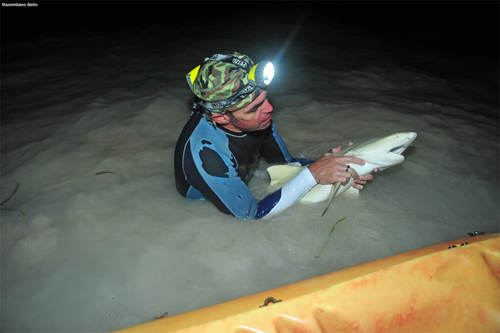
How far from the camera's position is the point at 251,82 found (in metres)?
2.04

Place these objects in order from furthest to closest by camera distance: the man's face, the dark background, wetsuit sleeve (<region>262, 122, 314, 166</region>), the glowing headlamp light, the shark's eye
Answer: the dark background < wetsuit sleeve (<region>262, 122, 314, 166</region>) < the shark's eye < the man's face < the glowing headlamp light

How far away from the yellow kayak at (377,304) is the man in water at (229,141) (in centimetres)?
75

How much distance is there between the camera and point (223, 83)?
6.56 feet

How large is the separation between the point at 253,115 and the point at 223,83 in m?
0.34

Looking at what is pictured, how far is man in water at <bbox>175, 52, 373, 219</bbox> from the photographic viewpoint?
2033 mm

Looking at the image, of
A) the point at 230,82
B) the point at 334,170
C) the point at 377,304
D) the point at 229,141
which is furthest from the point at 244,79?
the point at 377,304

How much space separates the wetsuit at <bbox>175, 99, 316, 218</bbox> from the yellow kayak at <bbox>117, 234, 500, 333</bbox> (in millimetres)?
738

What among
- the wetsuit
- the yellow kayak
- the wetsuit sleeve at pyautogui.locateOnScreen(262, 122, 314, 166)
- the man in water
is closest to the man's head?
the man in water

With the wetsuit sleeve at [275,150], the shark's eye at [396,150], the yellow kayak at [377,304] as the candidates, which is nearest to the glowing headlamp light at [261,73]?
the wetsuit sleeve at [275,150]

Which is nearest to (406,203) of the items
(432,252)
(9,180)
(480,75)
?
(432,252)

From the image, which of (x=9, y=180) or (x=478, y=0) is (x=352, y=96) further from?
(x=478, y=0)

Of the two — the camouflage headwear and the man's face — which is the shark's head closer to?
the man's face

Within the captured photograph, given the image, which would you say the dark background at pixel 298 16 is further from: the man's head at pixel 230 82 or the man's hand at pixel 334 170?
the man's hand at pixel 334 170

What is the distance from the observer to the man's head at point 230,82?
201 centimetres
